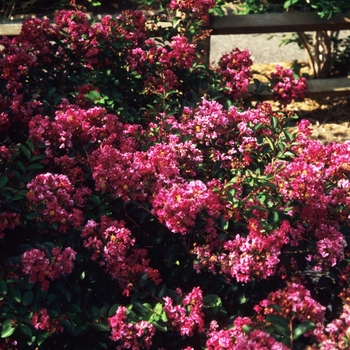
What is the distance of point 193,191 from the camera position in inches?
92.6

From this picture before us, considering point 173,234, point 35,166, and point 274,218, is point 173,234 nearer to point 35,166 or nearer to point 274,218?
point 274,218

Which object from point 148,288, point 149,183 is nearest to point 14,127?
point 149,183

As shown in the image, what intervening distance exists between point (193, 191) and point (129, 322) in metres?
0.46

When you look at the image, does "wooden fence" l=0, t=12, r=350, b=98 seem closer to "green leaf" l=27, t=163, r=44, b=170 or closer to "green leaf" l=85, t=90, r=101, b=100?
"green leaf" l=85, t=90, r=101, b=100

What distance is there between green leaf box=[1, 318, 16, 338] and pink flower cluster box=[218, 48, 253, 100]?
1839 mm

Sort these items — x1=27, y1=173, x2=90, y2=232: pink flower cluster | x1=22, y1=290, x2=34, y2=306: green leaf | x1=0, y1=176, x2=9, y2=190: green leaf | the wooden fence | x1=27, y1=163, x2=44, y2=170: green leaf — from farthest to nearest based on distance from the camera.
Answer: the wooden fence
x1=27, y1=163, x2=44, y2=170: green leaf
x1=0, y1=176, x2=9, y2=190: green leaf
x1=27, y1=173, x2=90, y2=232: pink flower cluster
x1=22, y1=290, x2=34, y2=306: green leaf

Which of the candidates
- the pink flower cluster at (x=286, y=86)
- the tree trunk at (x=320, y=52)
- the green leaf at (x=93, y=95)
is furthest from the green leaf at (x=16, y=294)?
the tree trunk at (x=320, y=52)

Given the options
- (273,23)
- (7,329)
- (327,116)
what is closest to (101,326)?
(7,329)

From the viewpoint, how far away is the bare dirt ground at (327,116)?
5.69 meters

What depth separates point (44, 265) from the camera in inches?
87.6

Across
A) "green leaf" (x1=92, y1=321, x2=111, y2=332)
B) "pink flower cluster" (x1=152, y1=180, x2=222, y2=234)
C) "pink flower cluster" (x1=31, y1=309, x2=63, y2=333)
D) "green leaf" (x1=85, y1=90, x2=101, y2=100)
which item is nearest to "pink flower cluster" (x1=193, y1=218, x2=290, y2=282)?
"pink flower cluster" (x1=152, y1=180, x2=222, y2=234)

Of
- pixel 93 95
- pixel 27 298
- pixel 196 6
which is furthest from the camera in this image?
pixel 196 6

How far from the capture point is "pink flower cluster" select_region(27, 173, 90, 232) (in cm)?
234

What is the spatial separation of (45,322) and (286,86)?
2.09 m
